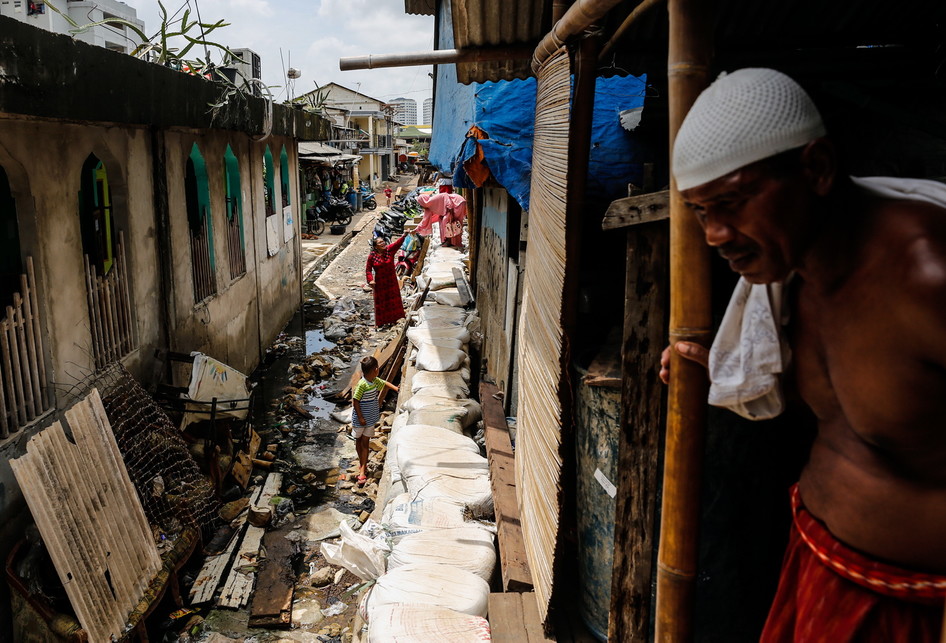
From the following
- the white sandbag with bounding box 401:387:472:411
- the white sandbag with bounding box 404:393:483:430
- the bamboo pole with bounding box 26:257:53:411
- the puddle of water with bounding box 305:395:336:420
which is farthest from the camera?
the puddle of water with bounding box 305:395:336:420

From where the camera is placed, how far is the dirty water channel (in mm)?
4965

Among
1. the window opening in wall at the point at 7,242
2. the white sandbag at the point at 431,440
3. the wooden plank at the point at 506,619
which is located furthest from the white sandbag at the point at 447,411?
the window opening in wall at the point at 7,242

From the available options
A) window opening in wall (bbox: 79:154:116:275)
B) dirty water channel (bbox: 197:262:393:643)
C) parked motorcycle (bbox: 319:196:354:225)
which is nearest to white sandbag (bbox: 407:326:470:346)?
dirty water channel (bbox: 197:262:393:643)

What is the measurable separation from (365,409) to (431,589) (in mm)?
3472

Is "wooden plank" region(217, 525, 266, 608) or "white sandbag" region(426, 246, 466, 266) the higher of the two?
"white sandbag" region(426, 246, 466, 266)

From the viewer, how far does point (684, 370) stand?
1693 mm

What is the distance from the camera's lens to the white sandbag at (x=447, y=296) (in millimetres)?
10109

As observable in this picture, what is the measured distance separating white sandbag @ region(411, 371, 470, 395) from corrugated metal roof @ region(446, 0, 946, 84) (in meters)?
3.75

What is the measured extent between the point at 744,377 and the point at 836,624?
1.89ft

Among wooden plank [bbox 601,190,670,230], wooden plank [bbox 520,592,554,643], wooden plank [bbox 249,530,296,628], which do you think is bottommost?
wooden plank [bbox 249,530,296,628]

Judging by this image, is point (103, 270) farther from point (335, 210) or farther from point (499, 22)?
point (335, 210)

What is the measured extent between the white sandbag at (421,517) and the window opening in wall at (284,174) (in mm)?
9448

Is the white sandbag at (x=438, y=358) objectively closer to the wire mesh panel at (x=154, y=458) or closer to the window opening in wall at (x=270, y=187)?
the wire mesh panel at (x=154, y=458)

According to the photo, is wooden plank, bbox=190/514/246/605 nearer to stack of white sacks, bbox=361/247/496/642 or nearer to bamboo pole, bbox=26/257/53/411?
stack of white sacks, bbox=361/247/496/642
